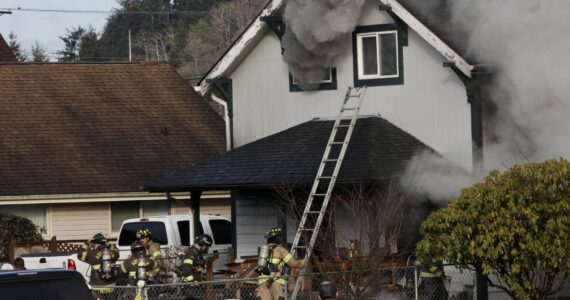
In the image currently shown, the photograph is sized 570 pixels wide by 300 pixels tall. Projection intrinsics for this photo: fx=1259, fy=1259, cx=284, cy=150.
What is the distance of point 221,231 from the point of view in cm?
2702

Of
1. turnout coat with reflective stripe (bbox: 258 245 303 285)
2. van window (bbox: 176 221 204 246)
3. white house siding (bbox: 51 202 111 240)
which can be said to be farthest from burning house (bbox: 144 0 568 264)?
white house siding (bbox: 51 202 111 240)

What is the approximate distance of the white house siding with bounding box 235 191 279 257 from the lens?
Answer: 25.2 metres

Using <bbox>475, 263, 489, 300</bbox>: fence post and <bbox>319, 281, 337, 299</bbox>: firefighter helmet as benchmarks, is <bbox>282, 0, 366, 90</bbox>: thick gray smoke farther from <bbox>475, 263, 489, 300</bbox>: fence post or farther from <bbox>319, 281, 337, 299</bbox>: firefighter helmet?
<bbox>319, 281, 337, 299</bbox>: firefighter helmet

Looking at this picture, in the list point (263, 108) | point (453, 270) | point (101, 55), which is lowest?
point (453, 270)

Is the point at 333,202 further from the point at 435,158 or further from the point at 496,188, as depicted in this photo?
the point at 496,188

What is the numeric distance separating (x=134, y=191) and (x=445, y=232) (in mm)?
16740

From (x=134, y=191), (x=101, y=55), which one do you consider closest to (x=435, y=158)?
(x=134, y=191)

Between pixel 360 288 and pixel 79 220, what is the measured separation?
1719 cm

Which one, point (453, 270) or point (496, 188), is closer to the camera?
point (496, 188)

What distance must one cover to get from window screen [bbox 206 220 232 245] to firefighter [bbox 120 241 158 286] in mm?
6570

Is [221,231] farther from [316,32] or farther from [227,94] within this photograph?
[316,32]

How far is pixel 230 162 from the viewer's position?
2470cm

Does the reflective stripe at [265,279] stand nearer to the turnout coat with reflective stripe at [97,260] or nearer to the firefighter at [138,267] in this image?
the firefighter at [138,267]

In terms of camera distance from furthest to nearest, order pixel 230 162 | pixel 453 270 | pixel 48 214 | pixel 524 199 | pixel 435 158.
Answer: pixel 48 214
pixel 230 162
pixel 435 158
pixel 453 270
pixel 524 199
